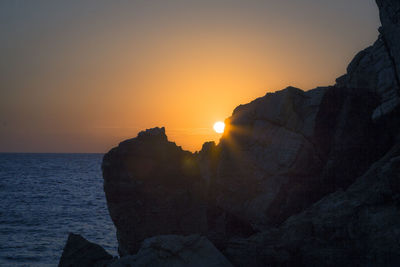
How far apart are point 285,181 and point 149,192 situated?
10.8m

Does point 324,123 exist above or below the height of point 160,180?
above

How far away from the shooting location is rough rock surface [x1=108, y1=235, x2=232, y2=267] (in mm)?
14492

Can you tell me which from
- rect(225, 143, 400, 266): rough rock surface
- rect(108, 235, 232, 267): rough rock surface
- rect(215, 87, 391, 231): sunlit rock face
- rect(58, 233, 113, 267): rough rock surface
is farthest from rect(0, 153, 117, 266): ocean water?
rect(225, 143, 400, 266): rough rock surface

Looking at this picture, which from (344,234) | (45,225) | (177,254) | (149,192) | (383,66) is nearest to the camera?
(344,234)

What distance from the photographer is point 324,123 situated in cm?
2231

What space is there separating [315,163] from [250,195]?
4.73 metres

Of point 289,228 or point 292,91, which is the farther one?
point 292,91

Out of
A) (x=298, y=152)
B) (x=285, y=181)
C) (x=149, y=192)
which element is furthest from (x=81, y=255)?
(x=298, y=152)

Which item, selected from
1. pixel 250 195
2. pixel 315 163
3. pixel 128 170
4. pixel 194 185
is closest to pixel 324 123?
pixel 315 163

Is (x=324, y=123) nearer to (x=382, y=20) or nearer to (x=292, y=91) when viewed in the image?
(x=292, y=91)

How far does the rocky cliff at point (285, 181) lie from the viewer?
46.4 ft

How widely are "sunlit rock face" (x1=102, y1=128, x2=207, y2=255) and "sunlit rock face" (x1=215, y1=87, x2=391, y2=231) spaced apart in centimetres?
367

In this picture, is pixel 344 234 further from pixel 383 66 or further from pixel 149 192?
pixel 149 192

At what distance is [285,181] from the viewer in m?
21.8
